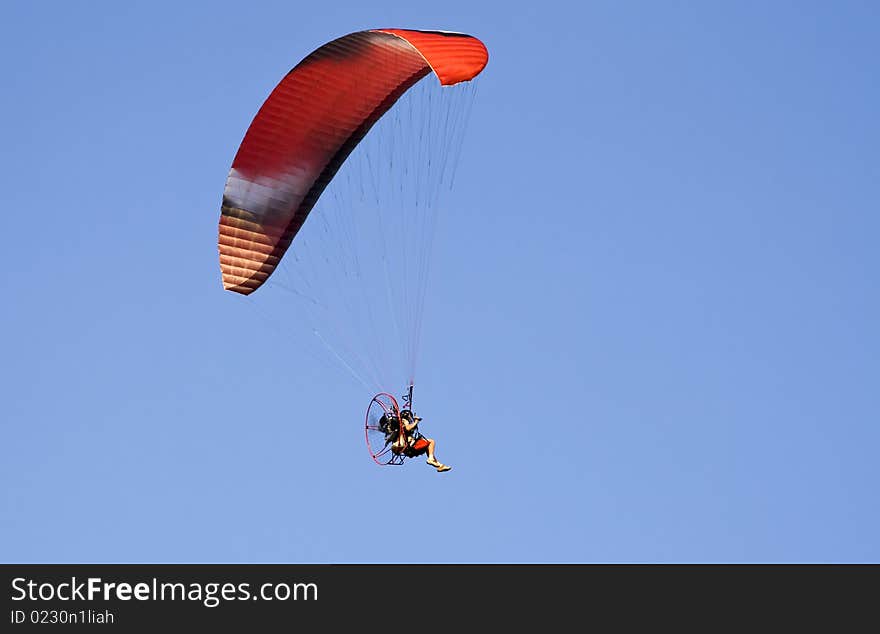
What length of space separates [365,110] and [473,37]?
274cm

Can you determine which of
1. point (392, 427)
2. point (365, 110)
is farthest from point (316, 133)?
point (392, 427)

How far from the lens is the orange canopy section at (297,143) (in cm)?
7081

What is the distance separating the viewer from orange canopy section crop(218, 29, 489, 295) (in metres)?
70.8

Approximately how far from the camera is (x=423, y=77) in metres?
71.2

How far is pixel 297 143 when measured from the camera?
2808 inches

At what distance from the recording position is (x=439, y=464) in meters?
69.1
